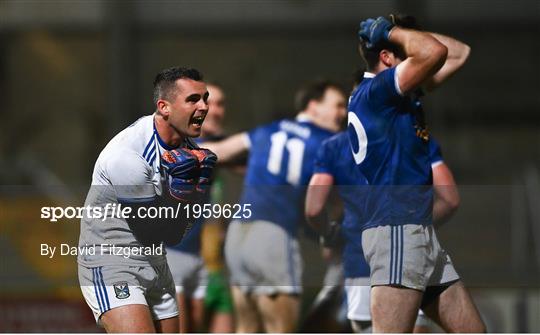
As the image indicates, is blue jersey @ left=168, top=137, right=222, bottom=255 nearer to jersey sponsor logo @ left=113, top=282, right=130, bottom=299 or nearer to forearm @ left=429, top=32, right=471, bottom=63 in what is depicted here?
jersey sponsor logo @ left=113, top=282, right=130, bottom=299

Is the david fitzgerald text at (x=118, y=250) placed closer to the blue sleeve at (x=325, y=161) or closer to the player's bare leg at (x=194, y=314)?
the blue sleeve at (x=325, y=161)

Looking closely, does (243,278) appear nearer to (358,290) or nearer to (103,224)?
(358,290)

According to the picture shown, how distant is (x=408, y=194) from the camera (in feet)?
15.6

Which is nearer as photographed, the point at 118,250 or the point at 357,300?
the point at 118,250

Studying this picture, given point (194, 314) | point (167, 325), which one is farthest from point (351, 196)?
point (194, 314)

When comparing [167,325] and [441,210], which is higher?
[441,210]

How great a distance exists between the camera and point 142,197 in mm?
4574

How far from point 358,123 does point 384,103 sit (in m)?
0.16

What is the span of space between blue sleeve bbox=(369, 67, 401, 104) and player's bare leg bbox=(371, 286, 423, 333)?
2.32 feet

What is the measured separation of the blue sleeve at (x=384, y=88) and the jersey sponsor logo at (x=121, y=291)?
3.77ft

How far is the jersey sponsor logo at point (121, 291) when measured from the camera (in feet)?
14.7

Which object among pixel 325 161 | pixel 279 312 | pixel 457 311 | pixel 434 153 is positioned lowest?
pixel 457 311

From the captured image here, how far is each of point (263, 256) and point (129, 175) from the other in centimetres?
206

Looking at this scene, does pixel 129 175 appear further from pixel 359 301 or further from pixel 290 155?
pixel 290 155
